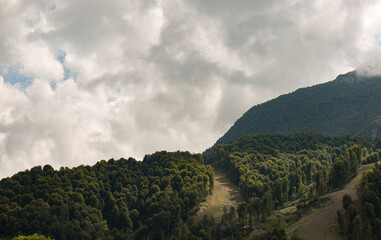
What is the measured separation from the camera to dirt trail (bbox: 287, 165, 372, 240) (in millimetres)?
142500

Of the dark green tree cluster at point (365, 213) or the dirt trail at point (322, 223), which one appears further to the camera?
the dirt trail at point (322, 223)

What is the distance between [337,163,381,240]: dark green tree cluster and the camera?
127 meters

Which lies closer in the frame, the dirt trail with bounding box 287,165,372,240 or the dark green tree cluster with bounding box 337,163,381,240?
the dark green tree cluster with bounding box 337,163,381,240

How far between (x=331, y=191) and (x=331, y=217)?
140 ft

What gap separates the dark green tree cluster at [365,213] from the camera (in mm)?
126581

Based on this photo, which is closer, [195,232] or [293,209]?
[195,232]

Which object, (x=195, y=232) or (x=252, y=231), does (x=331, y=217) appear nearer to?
(x=252, y=231)

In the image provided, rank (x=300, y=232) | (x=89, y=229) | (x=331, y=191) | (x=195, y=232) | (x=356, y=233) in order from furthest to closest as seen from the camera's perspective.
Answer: (x=331, y=191)
(x=89, y=229)
(x=195, y=232)
(x=300, y=232)
(x=356, y=233)

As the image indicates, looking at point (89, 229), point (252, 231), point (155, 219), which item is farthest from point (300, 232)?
point (89, 229)

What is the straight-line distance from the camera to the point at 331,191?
19425cm

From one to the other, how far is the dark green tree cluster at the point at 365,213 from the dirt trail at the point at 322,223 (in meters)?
5.59

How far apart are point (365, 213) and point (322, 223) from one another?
1867 centimetres

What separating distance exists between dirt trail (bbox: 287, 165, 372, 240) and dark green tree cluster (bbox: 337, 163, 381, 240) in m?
5.59

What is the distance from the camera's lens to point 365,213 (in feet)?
455
